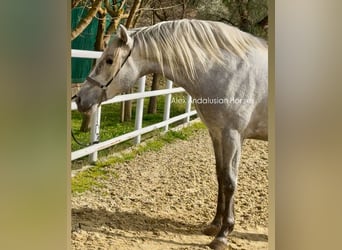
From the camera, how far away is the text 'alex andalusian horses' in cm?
169

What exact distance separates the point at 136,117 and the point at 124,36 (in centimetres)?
33

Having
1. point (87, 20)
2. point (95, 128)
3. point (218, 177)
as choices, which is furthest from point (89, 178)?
point (87, 20)

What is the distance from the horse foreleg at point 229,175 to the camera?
172 cm

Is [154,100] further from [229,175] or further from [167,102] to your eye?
[229,175]

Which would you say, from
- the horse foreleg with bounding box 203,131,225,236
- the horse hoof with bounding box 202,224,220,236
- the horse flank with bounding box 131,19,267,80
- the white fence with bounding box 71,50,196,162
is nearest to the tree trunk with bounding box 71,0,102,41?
the white fence with bounding box 71,50,196,162

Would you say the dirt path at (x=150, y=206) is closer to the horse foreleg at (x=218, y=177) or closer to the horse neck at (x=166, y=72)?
the horse foreleg at (x=218, y=177)

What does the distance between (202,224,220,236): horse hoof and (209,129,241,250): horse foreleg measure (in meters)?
0.01

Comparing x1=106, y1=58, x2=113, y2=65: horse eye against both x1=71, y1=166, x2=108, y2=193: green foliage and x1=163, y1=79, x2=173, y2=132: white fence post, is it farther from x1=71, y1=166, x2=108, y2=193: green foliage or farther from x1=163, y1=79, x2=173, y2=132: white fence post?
x1=71, y1=166, x2=108, y2=193: green foliage

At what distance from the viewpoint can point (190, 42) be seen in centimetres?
170
